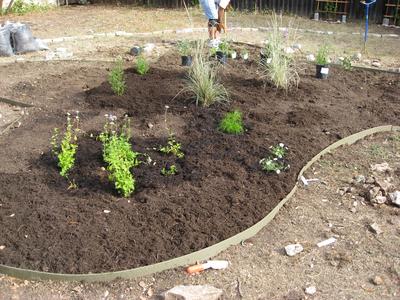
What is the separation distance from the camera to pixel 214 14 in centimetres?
814

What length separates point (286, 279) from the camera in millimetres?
3432

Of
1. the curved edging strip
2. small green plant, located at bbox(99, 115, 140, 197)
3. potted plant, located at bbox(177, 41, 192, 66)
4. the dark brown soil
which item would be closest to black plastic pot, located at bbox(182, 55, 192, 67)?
potted plant, located at bbox(177, 41, 192, 66)

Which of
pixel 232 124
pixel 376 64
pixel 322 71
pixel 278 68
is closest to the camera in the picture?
pixel 232 124

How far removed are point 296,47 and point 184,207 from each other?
5.26m

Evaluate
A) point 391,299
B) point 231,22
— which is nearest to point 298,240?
point 391,299

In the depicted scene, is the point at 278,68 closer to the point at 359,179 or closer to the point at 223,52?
the point at 223,52

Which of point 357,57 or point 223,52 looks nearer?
point 223,52

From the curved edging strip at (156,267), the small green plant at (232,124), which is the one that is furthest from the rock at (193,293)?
the small green plant at (232,124)

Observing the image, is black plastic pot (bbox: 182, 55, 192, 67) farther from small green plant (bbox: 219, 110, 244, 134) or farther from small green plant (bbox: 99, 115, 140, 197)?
small green plant (bbox: 99, 115, 140, 197)

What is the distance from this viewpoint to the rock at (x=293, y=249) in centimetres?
366

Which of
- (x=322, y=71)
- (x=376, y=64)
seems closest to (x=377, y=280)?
(x=322, y=71)

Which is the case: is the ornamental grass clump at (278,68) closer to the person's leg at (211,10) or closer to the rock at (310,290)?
the person's leg at (211,10)

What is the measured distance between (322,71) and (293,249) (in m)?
3.81

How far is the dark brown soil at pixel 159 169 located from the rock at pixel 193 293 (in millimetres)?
368
